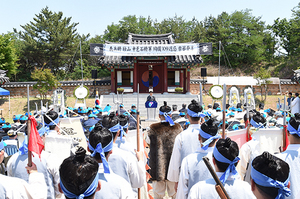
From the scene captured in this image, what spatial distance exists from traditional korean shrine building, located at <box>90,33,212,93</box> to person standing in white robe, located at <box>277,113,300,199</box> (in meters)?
14.7

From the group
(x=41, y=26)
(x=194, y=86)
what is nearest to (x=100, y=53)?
(x=194, y=86)

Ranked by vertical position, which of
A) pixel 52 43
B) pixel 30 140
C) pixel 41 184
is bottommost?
pixel 41 184

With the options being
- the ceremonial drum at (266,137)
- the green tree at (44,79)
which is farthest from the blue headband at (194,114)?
the green tree at (44,79)

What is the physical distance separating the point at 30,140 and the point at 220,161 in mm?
1686

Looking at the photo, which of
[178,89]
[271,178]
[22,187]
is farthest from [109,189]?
[178,89]

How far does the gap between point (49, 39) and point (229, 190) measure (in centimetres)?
2911

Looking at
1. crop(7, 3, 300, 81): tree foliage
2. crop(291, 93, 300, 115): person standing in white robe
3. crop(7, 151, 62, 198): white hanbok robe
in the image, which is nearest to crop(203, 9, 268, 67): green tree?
crop(7, 3, 300, 81): tree foliage

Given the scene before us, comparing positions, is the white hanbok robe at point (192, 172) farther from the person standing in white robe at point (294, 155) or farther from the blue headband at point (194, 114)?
the blue headband at point (194, 114)

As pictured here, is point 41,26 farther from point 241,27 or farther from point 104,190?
point 104,190

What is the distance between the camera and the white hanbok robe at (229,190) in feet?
6.33

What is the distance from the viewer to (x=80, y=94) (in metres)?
15.4

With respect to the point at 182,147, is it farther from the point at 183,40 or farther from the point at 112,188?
the point at 183,40

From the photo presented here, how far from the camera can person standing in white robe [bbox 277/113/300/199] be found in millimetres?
2435

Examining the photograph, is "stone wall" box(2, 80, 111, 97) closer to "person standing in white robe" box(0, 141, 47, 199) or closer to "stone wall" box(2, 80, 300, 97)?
"stone wall" box(2, 80, 300, 97)
